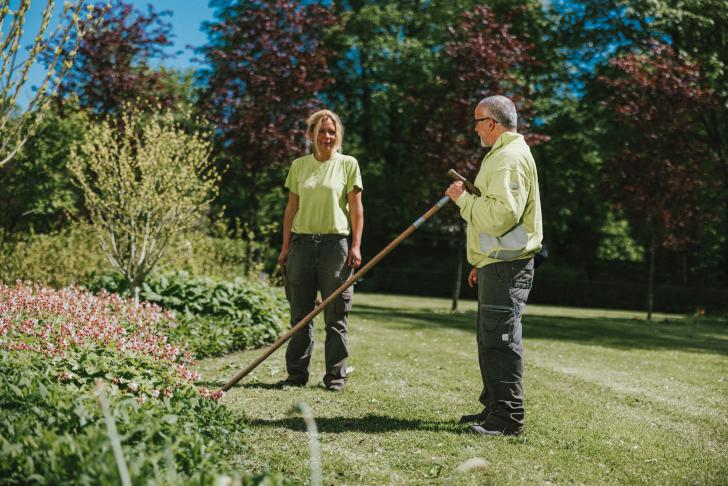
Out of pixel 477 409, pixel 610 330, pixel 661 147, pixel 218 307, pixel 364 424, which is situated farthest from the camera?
pixel 661 147

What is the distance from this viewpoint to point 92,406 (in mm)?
2738

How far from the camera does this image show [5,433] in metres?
2.57

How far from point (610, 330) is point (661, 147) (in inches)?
171

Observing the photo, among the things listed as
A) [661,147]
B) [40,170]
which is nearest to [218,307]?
[40,170]

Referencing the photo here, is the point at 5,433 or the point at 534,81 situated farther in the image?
the point at 534,81

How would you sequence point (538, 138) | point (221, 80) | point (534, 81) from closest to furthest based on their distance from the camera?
point (221, 80) → point (538, 138) → point (534, 81)

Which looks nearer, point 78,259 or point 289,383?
point 289,383

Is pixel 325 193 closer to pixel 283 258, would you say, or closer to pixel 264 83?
pixel 283 258

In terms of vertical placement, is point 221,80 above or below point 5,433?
above

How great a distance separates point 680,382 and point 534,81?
1460 cm

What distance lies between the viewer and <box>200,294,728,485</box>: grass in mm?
3336

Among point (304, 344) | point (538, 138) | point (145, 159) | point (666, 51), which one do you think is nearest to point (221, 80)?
point (145, 159)

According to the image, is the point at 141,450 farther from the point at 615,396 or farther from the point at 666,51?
the point at 666,51

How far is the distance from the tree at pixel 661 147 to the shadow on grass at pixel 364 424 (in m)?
10.7
